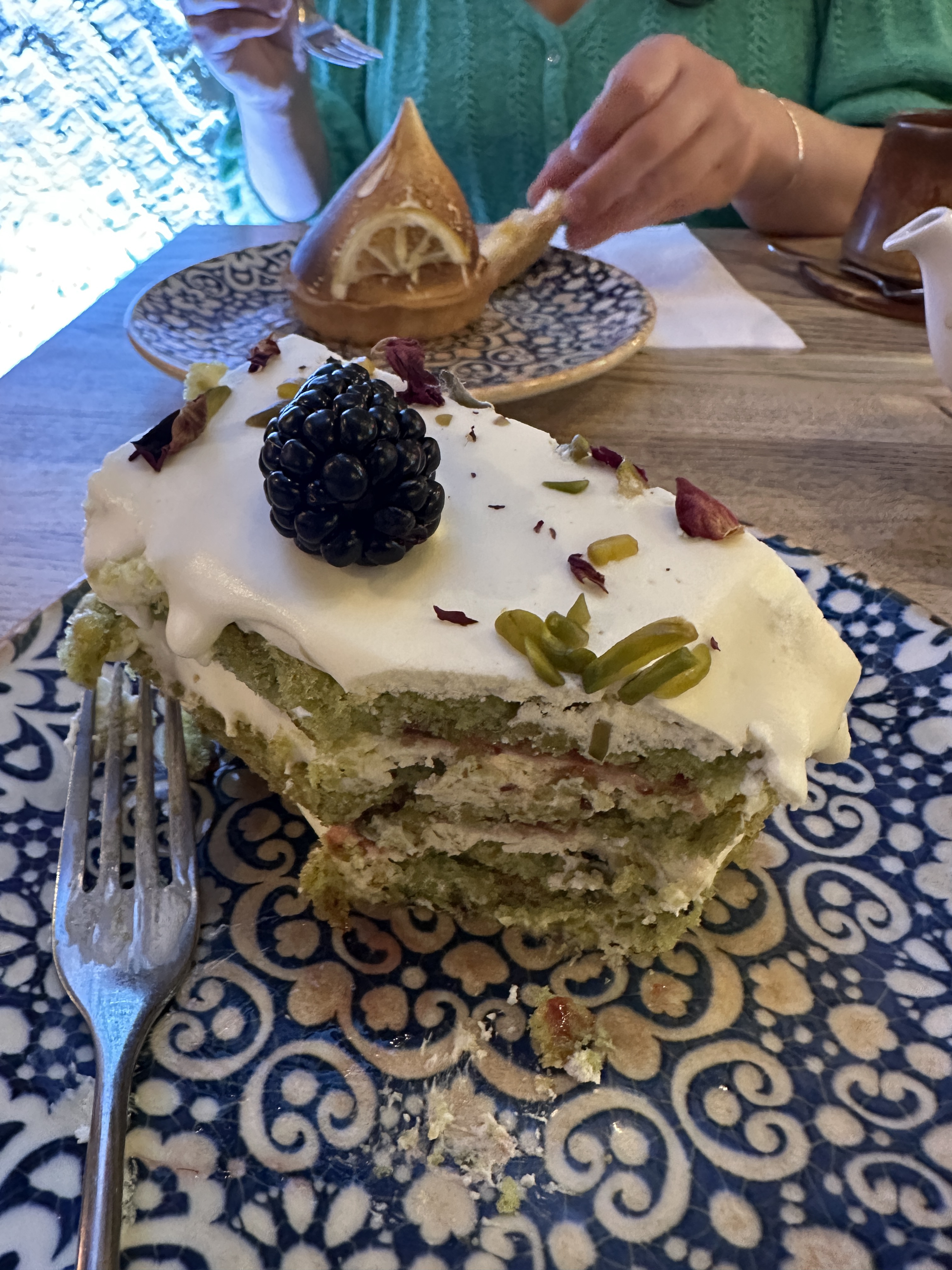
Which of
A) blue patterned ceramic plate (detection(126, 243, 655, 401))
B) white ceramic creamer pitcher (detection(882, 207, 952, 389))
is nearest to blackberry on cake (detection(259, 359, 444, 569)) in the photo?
blue patterned ceramic plate (detection(126, 243, 655, 401))

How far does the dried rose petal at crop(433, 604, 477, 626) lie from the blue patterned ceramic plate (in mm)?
1239

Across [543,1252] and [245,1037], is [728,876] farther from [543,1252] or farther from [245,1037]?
[245,1037]

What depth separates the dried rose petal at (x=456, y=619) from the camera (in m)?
1.29

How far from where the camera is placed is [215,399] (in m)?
1.66

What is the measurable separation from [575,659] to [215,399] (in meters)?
0.90

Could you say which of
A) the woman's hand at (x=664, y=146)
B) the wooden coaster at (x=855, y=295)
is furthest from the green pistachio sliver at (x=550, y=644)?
the woman's hand at (x=664, y=146)

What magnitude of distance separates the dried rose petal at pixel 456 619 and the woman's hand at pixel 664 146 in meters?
2.60

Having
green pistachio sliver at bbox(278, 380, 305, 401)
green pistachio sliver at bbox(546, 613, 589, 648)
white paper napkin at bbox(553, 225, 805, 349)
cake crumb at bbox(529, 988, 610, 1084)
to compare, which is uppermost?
green pistachio sliver at bbox(278, 380, 305, 401)

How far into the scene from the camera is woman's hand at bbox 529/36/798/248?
10.6ft

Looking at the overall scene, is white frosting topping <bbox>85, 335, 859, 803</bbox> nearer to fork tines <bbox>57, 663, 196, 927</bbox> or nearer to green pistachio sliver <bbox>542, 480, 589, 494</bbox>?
green pistachio sliver <bbox>542, 480, 589, 494</bbox>

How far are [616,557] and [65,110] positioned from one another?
592 cm

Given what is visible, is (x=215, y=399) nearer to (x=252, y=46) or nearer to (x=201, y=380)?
(x=201, y=380)

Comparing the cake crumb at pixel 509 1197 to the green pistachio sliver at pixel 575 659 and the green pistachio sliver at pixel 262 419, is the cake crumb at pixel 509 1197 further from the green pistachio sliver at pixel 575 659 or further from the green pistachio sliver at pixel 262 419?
the green pistachio sliver at pixel 262 419

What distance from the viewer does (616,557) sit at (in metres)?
1.37
